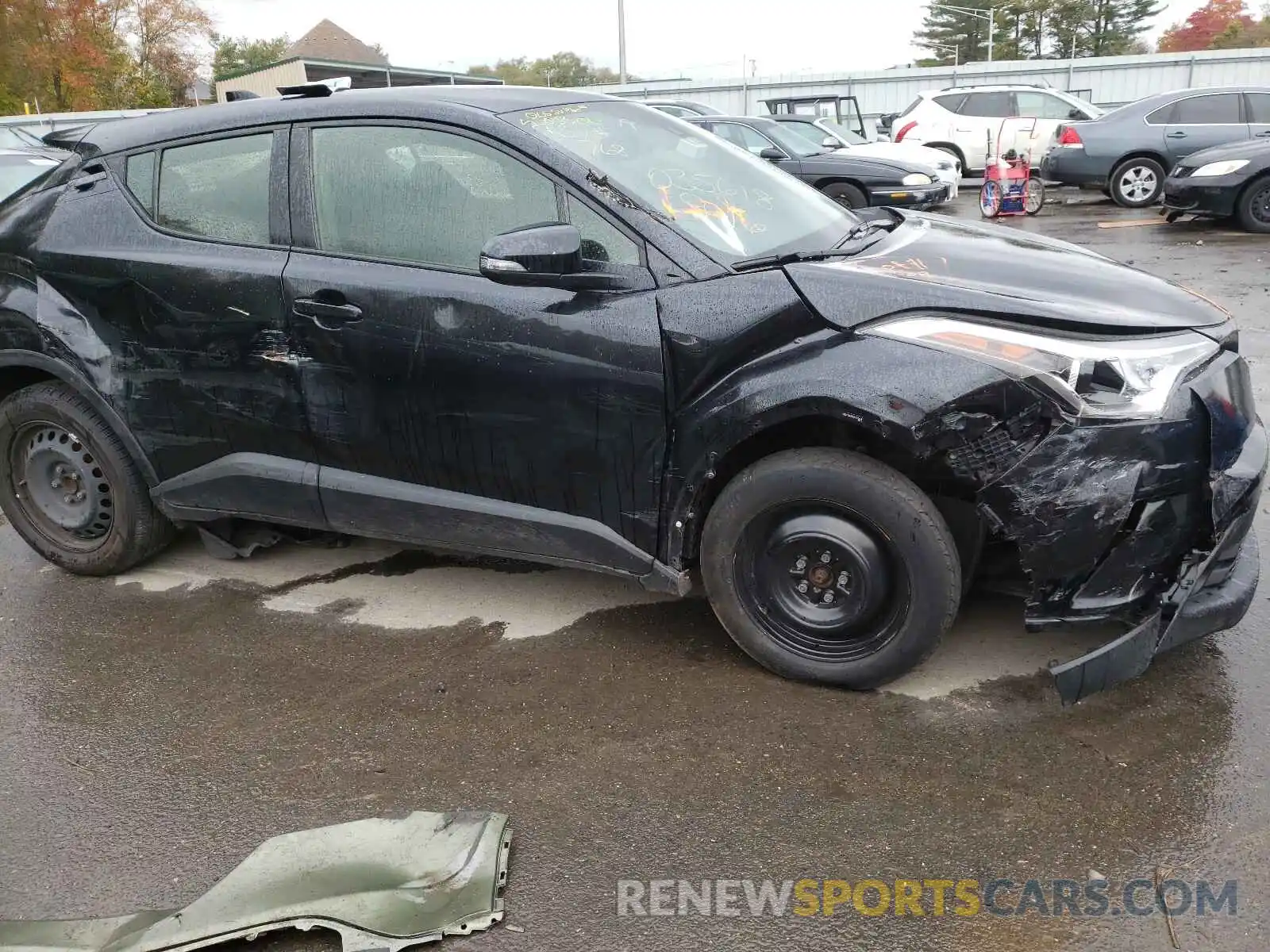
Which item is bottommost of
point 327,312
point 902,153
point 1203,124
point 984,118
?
point 327,312

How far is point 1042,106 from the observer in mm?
16750

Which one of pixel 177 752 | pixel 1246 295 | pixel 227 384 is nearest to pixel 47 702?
pixel 177 752

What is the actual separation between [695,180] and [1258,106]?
42.9ft

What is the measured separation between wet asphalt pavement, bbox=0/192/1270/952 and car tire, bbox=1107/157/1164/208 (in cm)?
1165

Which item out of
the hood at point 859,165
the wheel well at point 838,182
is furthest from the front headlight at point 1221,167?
the wheel well at point 838,182

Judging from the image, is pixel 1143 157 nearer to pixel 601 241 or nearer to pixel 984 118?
pixel 984 118

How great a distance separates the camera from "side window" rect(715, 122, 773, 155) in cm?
1355

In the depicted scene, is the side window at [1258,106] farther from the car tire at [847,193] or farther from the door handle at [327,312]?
the door handle at [327,312]

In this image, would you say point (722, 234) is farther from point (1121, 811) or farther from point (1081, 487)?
point (1121, 811)

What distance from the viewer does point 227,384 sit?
3621 mm

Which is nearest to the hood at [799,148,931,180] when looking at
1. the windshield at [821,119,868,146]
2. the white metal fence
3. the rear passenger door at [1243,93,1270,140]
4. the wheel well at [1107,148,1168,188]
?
the windshield at [821,119,868,146]

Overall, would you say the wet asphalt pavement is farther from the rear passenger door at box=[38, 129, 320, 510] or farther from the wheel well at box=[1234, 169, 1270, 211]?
the wheel well at box=[1234, 169, 1270, 211]

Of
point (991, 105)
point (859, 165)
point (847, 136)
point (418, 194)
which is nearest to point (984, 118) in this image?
point (991, 105)

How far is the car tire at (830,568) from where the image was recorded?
2.83 meters
